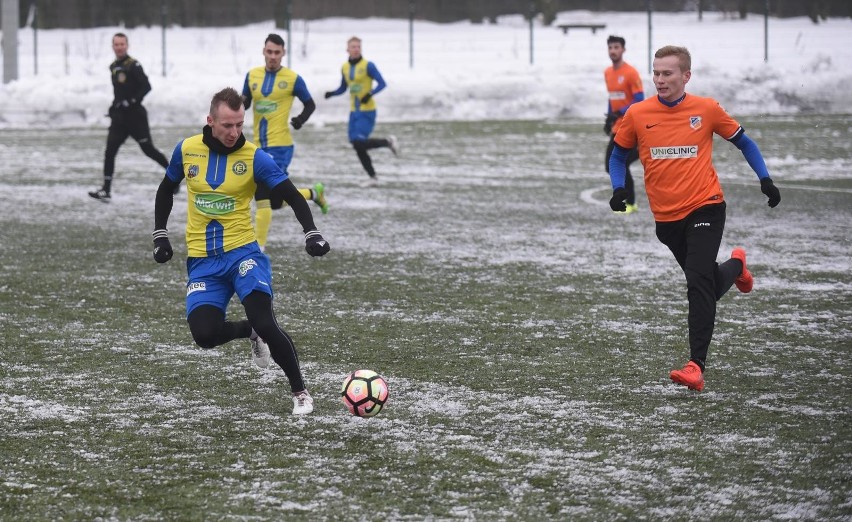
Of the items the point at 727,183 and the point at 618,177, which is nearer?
the point at 618,177

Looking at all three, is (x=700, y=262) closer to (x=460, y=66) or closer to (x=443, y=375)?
(x=443, y=375)

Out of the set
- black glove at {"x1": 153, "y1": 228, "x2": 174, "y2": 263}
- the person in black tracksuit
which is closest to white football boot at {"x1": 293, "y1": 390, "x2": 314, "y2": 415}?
black glove at {"x1": 153, "y1": 228, "x2": 174, "y2": 263}

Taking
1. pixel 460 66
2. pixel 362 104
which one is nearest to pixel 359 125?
pixel 362 104

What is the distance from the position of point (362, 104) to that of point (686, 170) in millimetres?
10450

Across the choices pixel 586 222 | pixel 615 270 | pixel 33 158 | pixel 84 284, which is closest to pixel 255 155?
pixel 84 284

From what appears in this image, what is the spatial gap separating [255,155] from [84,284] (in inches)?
160

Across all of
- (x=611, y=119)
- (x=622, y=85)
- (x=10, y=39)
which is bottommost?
(x=611, y=119)

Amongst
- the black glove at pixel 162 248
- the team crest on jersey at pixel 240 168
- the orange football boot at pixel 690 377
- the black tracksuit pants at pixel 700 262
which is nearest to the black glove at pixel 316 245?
the team crest on jersey at pixel 240 168

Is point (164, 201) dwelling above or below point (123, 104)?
below

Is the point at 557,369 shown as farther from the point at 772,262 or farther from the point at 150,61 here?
the point at 150,61

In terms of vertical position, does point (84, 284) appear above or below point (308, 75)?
below

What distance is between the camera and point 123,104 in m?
15.5

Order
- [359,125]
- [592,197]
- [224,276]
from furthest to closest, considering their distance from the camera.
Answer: [359,125], [592,197], [224,276]

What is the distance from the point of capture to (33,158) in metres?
20.1
